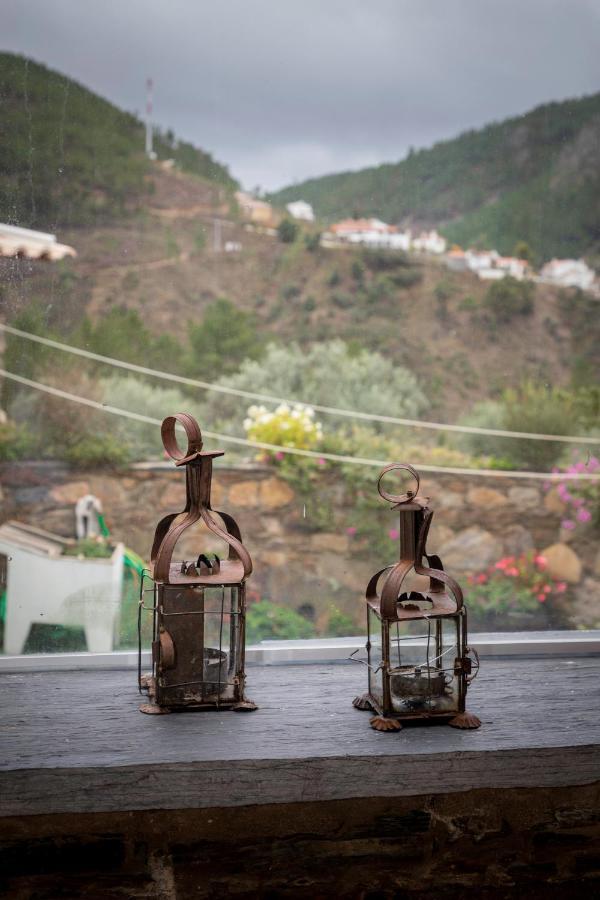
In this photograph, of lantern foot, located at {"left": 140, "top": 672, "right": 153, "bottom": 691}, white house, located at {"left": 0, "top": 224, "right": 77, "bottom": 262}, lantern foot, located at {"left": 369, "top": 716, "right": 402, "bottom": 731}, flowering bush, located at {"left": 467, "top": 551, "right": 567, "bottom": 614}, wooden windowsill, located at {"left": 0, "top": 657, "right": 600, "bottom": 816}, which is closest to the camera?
wooden windowsill, located at {"left": 0, "top": 657, "right": 600, "bottom": 816}

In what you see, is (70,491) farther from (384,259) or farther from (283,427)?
(384,259)

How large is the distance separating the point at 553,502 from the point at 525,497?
11 centimetres

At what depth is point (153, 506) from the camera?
284 centimetres

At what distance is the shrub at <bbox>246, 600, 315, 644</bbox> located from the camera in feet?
8.39

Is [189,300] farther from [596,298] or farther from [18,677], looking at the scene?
[18,677]

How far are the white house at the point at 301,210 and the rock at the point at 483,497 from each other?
46.4 inches

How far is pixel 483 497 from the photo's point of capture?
3322mm

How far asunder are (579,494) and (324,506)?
1015 millimetres

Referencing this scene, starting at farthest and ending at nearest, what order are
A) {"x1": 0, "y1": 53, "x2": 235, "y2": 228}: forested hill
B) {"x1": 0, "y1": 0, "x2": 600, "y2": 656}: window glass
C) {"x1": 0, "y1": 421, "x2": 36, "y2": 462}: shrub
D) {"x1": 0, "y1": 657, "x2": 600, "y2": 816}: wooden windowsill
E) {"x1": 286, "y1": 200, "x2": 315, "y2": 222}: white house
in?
{"x1": 286, "y1": 200, "x2": 315, "y2": 222}: white house → {"x1": 0, "y1": 0, "x2": 600, "y2": 656}: window glass → {"x1": 0, "y1": 421, "x2": 36, "y2": 462}: shrub → {"x1": 0, "y1": 53, "x2": 235, "y2": 228}: forested hill → {"x1": 0, "y1": 657, "x2": 600, "y2": 816}: wooden windowsill

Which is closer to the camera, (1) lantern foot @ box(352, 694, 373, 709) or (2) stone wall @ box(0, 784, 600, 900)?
(2) stone wall @ box(0, 784, 600, 900)

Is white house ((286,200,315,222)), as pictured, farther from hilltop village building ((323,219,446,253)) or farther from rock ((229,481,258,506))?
rock ((229,481,258,506))

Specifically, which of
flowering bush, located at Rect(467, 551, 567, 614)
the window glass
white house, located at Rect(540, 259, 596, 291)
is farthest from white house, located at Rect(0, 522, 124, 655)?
white house, located at Rect(540, 259, 596, 291)

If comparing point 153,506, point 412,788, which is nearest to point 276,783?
point 412,788

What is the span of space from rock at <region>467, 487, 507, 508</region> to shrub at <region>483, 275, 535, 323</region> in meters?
0.69
